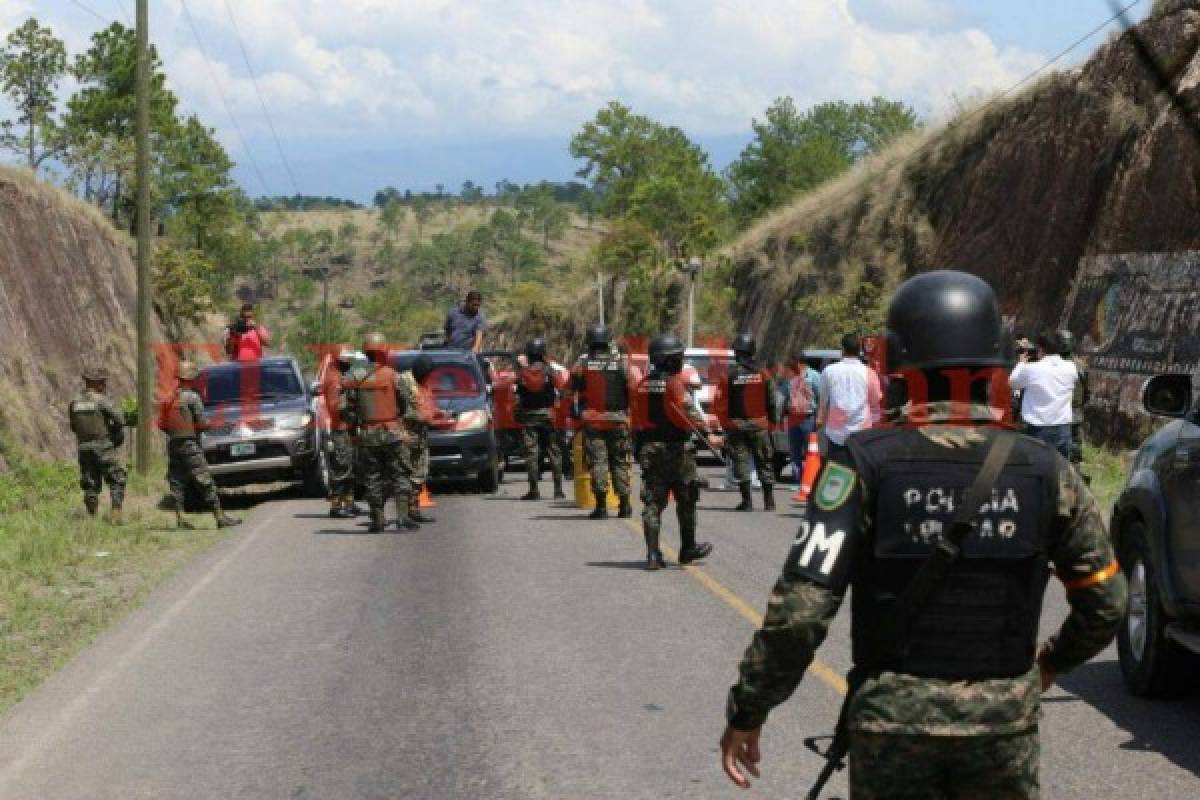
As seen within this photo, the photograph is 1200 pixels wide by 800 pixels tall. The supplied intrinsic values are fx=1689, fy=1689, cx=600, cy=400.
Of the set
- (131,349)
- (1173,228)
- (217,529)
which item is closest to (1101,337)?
(1173,228)

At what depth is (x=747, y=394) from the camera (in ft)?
62.7

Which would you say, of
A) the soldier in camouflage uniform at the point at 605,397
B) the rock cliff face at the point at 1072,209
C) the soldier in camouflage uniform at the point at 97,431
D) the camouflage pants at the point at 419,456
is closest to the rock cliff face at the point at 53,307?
the soldier in camouflage uniform at the point at 97,431

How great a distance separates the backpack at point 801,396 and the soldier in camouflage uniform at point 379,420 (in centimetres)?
604

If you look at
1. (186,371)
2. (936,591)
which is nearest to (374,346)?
(186,371)

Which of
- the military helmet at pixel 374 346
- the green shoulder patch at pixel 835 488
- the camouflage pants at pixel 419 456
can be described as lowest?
the camouflage pants at pixel 419 456

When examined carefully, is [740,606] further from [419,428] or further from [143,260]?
[143,260]

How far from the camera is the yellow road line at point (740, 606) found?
360 inches

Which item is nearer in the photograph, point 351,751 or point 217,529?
point 351,751

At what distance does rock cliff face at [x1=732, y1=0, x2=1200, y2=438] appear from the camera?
2775 centimetres

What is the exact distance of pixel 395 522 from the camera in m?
18.2

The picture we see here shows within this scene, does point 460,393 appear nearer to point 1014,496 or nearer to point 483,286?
point 1014,496

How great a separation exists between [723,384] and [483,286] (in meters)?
166

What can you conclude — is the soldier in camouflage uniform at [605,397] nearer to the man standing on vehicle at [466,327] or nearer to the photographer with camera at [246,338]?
the man standing on vehicle at [466,327]

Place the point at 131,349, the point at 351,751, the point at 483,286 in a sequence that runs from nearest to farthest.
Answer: the point at 351,751 < the point at 131,349 < the point at 483,286
